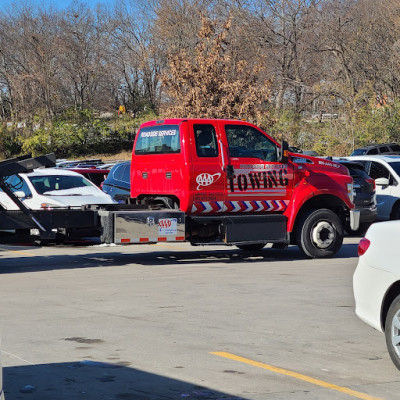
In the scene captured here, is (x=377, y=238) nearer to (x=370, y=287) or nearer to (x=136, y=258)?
(x=370, y=287)

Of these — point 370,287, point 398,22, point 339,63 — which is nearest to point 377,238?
point 370,287

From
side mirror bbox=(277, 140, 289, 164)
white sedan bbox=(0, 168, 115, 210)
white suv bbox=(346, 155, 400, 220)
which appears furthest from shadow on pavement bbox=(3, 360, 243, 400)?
white suv bbox=(346, 155, 400, 220)

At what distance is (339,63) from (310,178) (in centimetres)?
3094

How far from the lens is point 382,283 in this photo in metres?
6.66

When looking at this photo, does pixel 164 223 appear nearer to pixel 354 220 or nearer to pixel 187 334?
pixel 354 220

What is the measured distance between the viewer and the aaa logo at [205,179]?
45.8ft

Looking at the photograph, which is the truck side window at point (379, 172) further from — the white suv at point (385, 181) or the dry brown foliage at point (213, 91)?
the dry brown foliage at point (213, 91)

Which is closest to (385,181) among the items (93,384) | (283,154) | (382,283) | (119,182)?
(283,154)

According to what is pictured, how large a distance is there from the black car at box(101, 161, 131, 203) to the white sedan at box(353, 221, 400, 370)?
13.0 m

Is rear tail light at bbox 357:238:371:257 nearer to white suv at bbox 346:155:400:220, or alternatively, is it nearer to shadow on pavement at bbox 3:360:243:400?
shadow on pavement at bbox 3:360:243:400

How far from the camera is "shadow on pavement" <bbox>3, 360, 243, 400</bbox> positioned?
585cm

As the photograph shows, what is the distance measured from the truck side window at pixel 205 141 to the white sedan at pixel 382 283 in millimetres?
7294

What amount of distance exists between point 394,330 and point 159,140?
8.76 meters

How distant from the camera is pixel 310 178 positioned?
14906 millimetres
